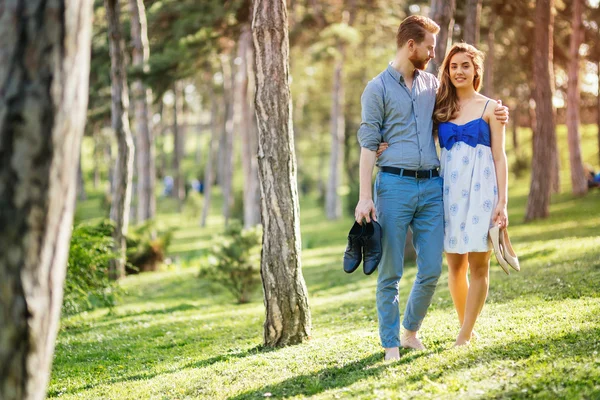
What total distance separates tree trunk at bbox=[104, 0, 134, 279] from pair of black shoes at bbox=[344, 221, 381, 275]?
352 inches

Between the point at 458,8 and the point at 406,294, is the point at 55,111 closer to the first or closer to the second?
the point at 406,294

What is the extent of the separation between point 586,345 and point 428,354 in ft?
3.79

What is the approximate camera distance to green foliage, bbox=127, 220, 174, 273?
17.5m

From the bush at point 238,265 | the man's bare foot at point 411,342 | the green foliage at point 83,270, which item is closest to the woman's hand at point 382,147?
the man's bare foot at point 411,342

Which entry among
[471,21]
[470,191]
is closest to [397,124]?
[470,191]

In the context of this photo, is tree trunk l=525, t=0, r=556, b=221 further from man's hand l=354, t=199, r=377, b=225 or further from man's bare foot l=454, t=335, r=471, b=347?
man's hand l=354, t=199, r=377, b=225

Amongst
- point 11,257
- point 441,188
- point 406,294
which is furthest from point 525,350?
point 406,294

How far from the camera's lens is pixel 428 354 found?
5438 millimetres

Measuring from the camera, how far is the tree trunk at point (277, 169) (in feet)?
21.8

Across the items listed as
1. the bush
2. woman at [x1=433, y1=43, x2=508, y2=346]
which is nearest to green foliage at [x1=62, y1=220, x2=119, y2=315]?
the bush

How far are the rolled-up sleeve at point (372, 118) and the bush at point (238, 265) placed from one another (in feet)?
23.7

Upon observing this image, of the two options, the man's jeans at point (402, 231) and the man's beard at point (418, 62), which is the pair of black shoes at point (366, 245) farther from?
the man's beard at point (418, 62)

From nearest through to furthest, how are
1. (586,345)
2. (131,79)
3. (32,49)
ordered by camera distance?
(32,49)
(586,345)
(131,79)

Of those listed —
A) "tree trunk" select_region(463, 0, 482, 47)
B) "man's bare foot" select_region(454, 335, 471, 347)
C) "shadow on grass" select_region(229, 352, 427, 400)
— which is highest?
"tree trunk" select_region(463, 0, 482, 47)
